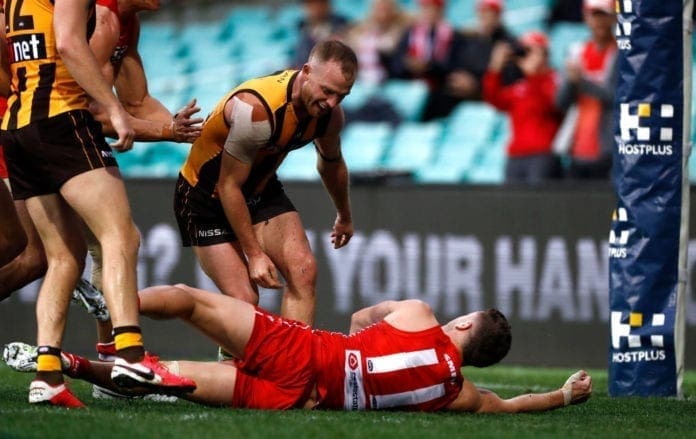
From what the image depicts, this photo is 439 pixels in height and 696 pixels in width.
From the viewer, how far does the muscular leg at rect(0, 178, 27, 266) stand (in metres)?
8.23

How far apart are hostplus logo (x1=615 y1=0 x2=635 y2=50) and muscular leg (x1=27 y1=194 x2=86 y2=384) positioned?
3.92 m

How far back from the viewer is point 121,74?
8891mm

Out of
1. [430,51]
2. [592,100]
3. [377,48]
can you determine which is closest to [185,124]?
[592,100]

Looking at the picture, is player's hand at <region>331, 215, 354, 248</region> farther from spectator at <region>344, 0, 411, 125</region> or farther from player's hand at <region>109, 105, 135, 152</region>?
spectator at <region>344, 0, 411, 125</region>

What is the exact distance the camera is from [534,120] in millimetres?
14484

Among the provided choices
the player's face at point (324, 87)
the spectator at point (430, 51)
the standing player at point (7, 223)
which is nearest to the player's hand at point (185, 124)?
the player's face at point (324, 87)

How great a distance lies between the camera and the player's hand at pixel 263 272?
25.0ft

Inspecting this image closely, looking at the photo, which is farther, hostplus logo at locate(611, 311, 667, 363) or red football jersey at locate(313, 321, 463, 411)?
hostplus logo at locate(611, 311, 667, 363)

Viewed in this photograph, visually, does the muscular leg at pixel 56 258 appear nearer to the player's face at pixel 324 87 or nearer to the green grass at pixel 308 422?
the green grass at pixel 308 422

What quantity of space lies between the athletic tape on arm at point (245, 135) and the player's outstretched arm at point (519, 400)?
5.63ft

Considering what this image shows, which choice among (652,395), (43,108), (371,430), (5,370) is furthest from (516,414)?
(5,370)

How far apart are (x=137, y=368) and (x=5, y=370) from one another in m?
3.84

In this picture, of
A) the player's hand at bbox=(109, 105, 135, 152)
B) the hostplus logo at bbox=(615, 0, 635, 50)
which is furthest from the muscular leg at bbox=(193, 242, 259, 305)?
the hostplus logo at bbox=(615, 0, 635, 50)

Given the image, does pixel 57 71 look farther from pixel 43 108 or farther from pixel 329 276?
pixel 329 276
